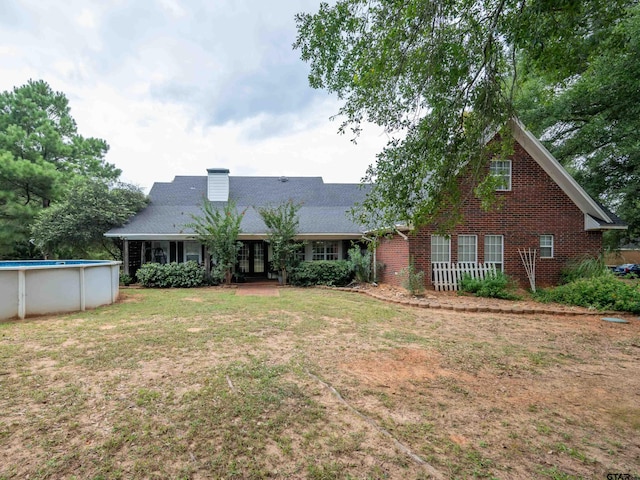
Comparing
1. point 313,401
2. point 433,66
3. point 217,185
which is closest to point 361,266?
point 217,185

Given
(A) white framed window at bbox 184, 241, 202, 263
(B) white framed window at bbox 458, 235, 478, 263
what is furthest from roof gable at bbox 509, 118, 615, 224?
(A) white framed window at bbox 184, 241, 202, 263

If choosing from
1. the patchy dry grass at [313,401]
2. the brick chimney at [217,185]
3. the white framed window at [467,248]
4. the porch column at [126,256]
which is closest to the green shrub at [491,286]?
the white framed window at [467,248]

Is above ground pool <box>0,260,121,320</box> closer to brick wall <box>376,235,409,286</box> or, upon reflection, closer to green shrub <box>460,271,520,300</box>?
brick wall <box>376,235,409,286</box>

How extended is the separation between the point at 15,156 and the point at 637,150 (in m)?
29.8

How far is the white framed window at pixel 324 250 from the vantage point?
15.6m

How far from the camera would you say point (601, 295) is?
8.44 m

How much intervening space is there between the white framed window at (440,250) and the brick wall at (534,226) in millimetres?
237

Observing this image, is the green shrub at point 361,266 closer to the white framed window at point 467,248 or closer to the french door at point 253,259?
the white framed window at point 467,248

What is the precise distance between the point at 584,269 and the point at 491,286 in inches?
130

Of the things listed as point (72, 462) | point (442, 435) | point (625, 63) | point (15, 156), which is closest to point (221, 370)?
point (72, 462)

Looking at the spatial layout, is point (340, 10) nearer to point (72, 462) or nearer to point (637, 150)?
point (72, 462)

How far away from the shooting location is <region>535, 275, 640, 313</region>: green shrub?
800 centimetres

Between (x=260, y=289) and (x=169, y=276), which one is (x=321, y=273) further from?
(x=169, y=276)

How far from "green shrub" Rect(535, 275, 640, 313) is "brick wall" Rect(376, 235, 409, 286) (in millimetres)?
4314
